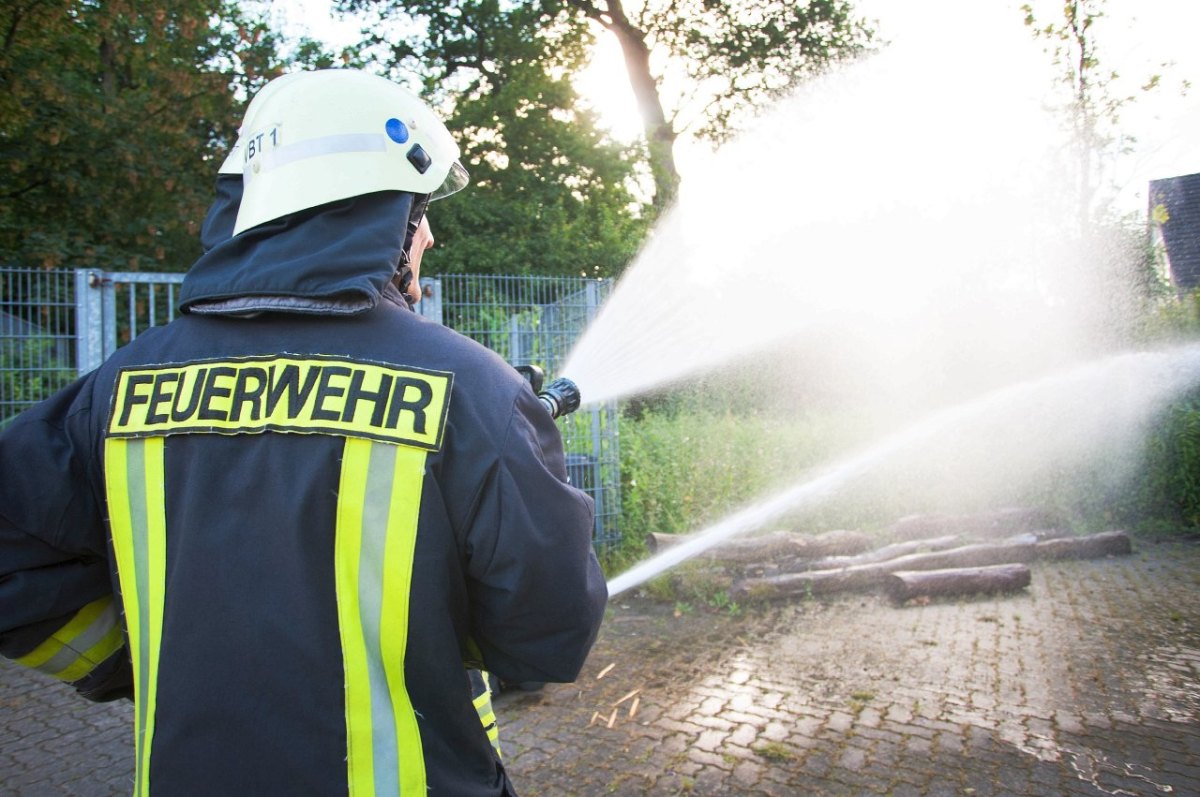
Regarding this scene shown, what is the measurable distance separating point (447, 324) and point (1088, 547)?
6467 mm

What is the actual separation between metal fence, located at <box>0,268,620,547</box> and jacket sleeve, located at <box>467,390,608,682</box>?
5.63 meters

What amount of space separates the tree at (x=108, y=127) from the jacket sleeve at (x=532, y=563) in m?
12.5

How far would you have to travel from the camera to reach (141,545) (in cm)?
154

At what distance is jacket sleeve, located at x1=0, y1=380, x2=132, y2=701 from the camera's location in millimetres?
1610

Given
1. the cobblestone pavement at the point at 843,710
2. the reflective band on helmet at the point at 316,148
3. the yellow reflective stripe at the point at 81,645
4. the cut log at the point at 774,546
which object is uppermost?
the reflective band on helmet at the point at 316,148

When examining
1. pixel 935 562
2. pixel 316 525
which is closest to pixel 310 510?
pixel 316 525

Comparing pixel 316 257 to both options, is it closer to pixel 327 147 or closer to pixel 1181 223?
pixel 327 147

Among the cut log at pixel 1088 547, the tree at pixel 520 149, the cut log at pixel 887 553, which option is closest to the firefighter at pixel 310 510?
the cut log at pixel 887 553

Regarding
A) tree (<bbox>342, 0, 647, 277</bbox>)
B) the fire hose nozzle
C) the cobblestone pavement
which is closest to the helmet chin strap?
the fire hose nozzle

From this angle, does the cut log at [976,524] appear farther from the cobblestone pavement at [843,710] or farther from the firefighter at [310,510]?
the firefighter at [310,510]

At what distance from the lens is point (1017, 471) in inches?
401

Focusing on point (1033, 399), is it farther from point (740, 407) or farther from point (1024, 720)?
point (1024, 720)

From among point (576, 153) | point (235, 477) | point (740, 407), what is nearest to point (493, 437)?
point (235, 477)

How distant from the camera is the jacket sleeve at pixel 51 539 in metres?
1.61
